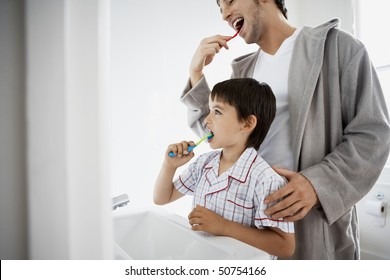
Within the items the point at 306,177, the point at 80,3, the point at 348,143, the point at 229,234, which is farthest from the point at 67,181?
the point at 348,143

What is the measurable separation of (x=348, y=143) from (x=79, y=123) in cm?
58

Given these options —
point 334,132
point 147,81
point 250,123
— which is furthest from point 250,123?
point 147,81

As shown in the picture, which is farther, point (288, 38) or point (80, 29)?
point (288, 38)

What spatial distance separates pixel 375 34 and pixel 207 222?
3.76 feet

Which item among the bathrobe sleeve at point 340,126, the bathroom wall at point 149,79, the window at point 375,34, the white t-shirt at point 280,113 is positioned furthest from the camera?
the window at point 375,34

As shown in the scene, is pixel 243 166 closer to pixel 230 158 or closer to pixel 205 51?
pixel 230 158

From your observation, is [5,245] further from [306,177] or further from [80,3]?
[306,177]

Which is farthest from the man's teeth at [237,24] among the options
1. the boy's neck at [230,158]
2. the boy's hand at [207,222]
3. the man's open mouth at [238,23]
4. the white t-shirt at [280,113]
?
the boy's hand at [207,222]

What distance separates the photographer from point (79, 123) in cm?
19

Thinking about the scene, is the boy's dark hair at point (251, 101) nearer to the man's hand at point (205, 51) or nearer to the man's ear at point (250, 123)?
the man's ear at point (250, 123)

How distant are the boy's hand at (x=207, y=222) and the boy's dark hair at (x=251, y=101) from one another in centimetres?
22

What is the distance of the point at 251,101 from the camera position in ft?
1.96

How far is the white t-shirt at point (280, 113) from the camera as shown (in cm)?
63

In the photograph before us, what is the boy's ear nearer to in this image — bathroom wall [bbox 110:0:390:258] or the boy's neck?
the boy's neck
